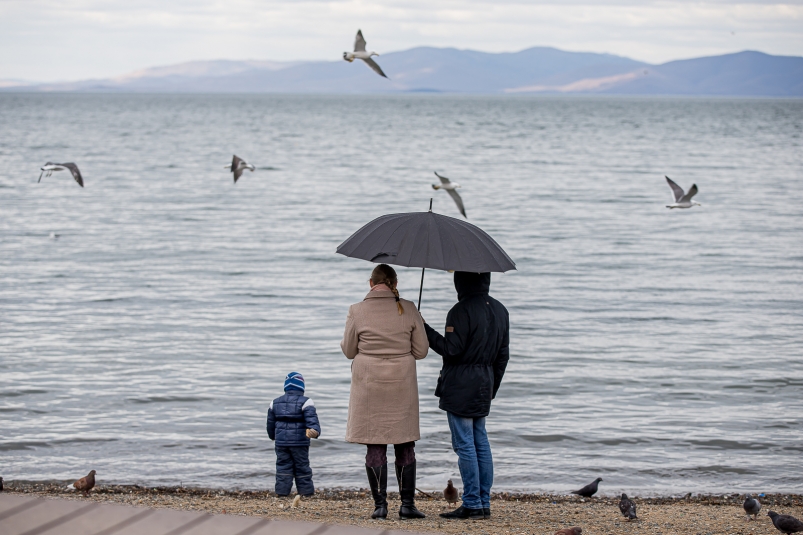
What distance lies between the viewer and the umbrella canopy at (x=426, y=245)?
5.64 m

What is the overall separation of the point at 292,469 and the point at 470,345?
2238mm

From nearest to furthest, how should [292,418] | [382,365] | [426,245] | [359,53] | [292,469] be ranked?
[382,365], [426,245], [292,418], [292,469], [359,53]

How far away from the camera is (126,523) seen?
3.86 m

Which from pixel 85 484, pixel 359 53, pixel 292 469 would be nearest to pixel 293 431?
pixel 292 469

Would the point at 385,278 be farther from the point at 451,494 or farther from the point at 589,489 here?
the point at 589,489

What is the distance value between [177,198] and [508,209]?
12846 millimetres

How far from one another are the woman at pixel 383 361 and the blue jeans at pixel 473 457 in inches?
14.6

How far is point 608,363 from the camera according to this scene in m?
12.9

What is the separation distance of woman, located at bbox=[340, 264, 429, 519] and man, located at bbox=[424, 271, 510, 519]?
19 centimetres

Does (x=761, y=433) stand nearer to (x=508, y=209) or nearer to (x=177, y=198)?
(x=508, y=209)

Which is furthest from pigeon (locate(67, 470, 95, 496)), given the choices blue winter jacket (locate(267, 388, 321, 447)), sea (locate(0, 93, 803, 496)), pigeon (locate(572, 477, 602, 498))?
pigeon (locate(572, 477, 602, 498))

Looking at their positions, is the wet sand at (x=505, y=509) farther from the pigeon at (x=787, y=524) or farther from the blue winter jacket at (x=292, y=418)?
the blue winter jacket at (x=292, y=418)

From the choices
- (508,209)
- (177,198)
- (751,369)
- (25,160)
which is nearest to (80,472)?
(751,369)

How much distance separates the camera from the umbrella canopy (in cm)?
564
